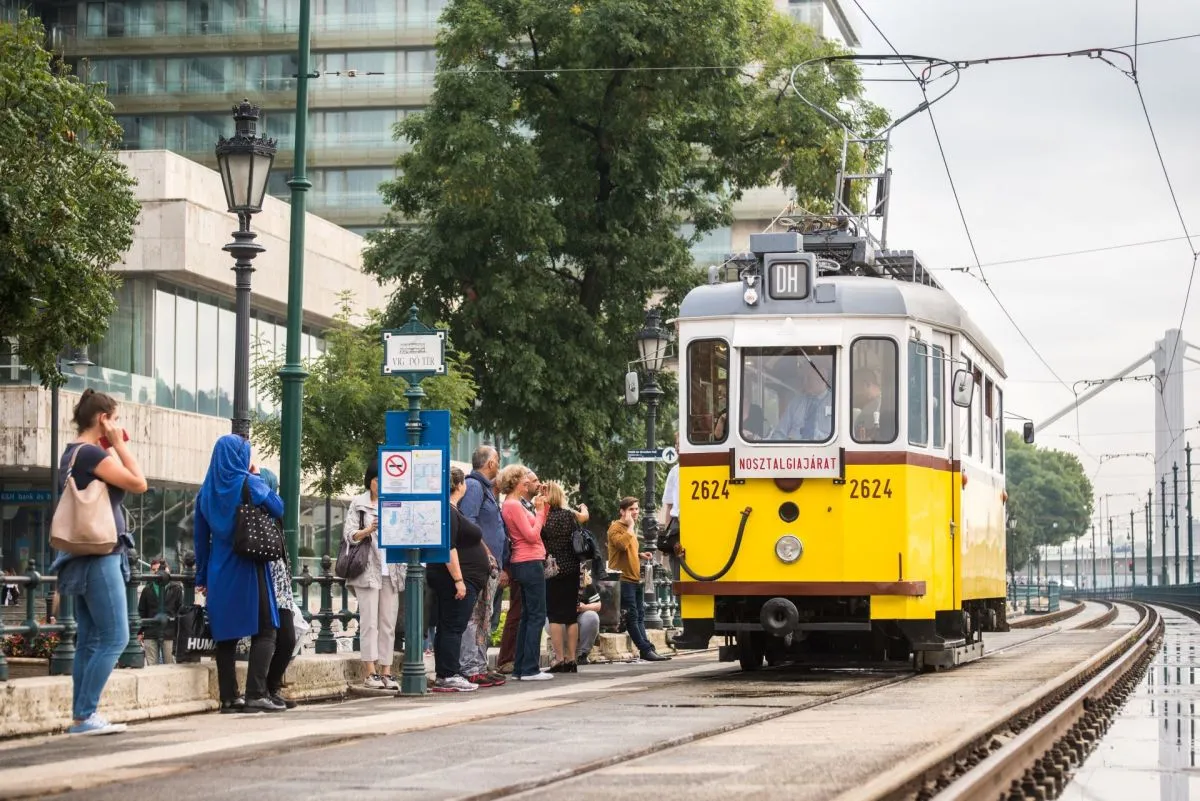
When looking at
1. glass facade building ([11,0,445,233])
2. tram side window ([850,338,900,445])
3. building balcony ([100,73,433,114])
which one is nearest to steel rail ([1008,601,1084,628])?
tram side window ([850,338,900,445])

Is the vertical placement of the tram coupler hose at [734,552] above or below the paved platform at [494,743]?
above

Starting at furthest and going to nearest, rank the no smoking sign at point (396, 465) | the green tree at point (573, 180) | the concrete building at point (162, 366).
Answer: the concrete building at point (162, 366), the green tree at point (573, 180), the no smoking sign at point (396, 465)

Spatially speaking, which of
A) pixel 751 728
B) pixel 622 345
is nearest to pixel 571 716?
pixel 751 728

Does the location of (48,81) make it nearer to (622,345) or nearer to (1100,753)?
(622,345)

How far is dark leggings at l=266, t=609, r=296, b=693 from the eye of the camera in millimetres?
12664

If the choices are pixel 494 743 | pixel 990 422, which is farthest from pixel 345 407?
pixel 494 743

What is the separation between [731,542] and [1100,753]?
5376 millimetres

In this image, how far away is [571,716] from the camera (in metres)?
12.2

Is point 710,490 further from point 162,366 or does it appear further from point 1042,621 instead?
point 162,366

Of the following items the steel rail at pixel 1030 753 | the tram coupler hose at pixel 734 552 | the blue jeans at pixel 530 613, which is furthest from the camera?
the blue jeans at pixel 530 613

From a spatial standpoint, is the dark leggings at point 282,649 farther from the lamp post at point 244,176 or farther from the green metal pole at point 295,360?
the lamp post at point 244,176

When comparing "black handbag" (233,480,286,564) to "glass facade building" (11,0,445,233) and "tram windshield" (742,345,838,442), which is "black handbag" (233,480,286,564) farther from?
"glass facade building" (11,0,445,233)

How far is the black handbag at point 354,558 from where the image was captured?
48.3 feet

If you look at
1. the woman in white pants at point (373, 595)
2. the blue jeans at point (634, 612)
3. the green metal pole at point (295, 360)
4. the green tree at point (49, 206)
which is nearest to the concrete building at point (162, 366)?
the green tree at point (49, 206)
